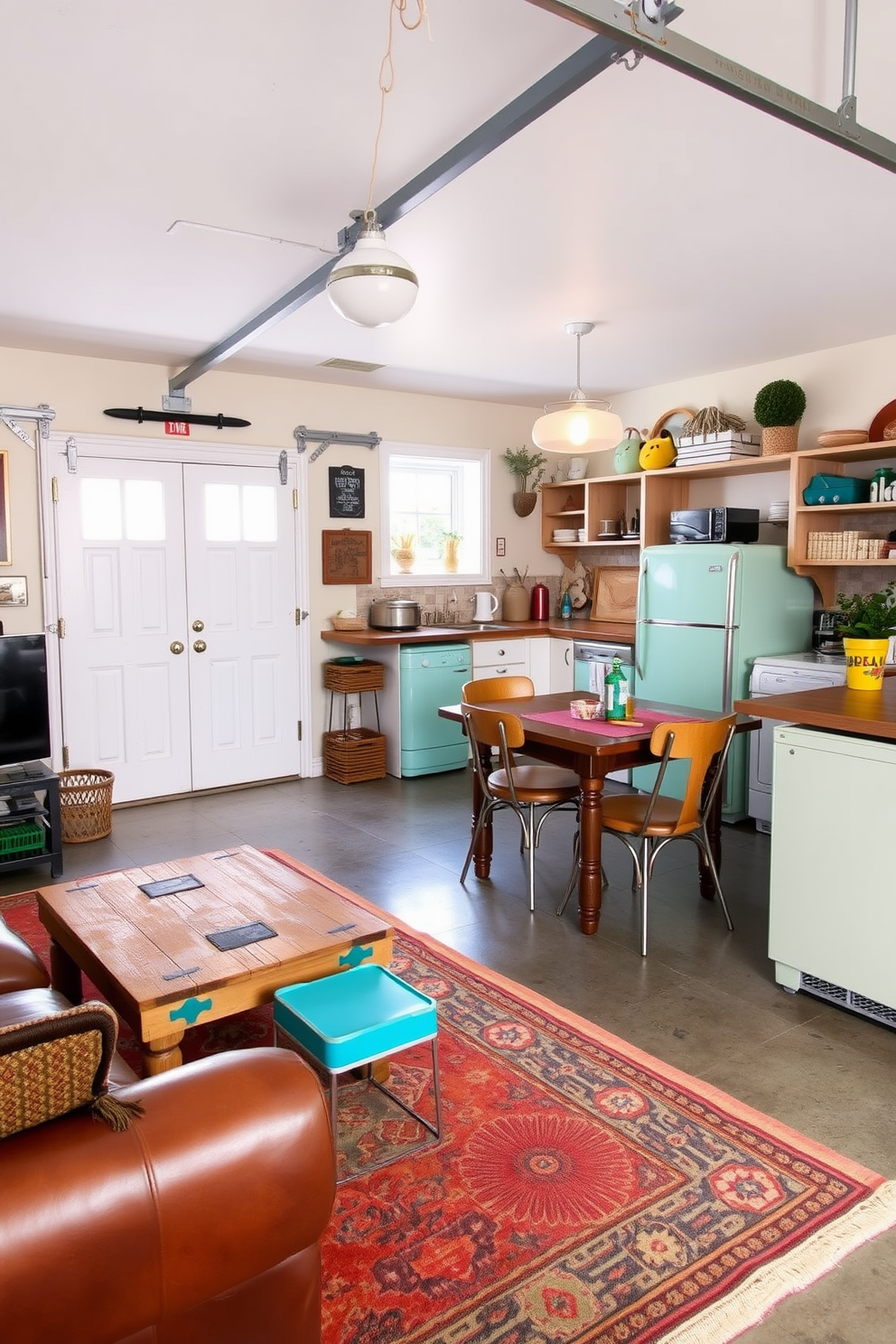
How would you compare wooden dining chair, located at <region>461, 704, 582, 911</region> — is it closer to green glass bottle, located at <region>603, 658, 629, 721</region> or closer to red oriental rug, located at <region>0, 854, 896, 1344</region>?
green glass bottle, located at <region>603, 658, 629, 721</region>

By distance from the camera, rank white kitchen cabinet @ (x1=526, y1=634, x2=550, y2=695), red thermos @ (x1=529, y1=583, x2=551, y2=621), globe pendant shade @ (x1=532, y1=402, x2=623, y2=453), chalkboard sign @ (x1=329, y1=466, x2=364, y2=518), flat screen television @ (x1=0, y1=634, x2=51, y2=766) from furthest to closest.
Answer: red thermos @ (x1=529, y1=583, x2=551, y2=621) → white kitchen cabinet @ (x1=526, y1=634, x2=550, y2=695) → chalkboard sign @ (x1=329, y1=466, x2=364, y2=518) → flat screen television @ (x1=0, y1=634, x2=51, y2=766) → globe pendant shade @ (x1=532, y1=402, x2=623, y2=453)

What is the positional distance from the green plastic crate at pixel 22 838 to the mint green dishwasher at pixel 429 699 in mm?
2423

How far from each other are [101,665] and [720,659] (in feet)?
11.7

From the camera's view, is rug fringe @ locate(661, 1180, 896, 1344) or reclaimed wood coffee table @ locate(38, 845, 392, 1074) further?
reclaimed wood coffee table @ locate(38, 845, 392, 1074)

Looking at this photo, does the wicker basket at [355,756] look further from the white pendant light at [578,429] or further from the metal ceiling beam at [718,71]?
the metal ceiling beam at [718,71]

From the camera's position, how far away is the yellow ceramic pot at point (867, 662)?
3113mm

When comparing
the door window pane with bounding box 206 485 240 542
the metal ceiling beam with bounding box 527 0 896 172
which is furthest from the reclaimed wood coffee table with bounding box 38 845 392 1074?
the door window pane with bounding box 206 485 240 542

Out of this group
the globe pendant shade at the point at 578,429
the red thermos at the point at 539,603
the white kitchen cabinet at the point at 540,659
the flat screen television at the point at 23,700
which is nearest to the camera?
the globe pendant shade at the point at 578,429

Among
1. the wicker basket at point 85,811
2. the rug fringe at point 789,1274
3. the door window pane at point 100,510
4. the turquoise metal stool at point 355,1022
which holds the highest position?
the door window pane at point 100,510

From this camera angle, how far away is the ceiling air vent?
5.39m

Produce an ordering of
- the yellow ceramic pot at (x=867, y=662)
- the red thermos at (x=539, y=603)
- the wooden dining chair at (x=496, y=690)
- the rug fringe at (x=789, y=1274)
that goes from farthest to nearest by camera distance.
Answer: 1. the red thermos at (x=539, y=603)
2. the wooden dining chair at (x=496, y=690)
3. the yellow ceramic pot at (x=867, y=662)
4. the rug fringe at (x=789, y=1274)

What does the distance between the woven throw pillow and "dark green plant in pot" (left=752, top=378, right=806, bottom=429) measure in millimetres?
4849

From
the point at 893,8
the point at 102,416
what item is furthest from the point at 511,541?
the point at 893,8

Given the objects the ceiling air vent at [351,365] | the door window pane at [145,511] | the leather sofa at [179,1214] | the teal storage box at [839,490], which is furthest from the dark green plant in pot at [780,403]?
the leather sofa at [179,1214]
